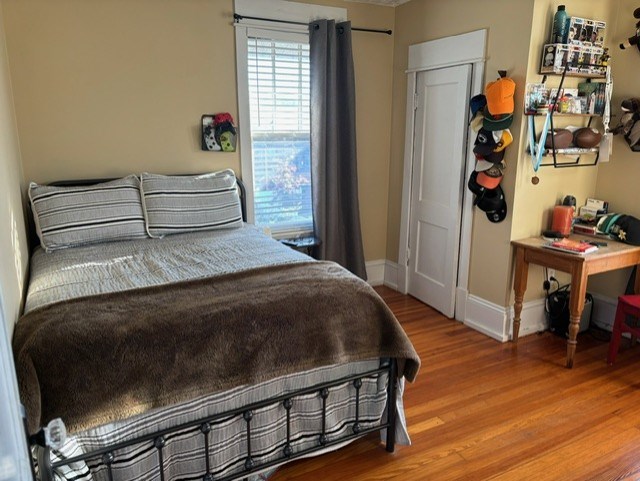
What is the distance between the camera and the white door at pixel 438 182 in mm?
3379

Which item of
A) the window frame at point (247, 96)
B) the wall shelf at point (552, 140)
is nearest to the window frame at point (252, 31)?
the window frame at point (247, 96)

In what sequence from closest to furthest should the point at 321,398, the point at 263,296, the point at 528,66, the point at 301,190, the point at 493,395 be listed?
the point at 263,296, the point at 321,398, the point at 493,395, the point at 528,66, the point at 301,190

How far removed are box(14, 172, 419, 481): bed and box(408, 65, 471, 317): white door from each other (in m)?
1.64

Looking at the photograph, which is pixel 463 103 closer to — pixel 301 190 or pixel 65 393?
pixel 301 190

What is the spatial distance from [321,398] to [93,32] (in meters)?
2.57

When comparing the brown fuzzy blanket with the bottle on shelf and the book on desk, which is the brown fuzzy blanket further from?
the bottle on shelf

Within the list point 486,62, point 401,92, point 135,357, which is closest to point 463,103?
point 486,62

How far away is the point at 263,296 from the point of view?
1.82 m

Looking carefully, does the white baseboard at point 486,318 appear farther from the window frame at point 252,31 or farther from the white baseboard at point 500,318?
the window frame at point 252,31

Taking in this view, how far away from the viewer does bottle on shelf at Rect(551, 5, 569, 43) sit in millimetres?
2799

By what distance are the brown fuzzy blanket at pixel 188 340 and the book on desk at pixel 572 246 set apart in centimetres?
140

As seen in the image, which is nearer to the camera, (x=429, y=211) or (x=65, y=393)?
(x=65, y=393)

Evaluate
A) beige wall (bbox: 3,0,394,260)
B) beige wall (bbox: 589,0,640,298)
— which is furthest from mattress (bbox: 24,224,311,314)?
beige wall (bbox: 589,0,640,298)

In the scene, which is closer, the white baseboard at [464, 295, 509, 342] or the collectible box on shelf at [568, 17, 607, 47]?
the collectible box on shelf at [568, 17, 607, 47]
